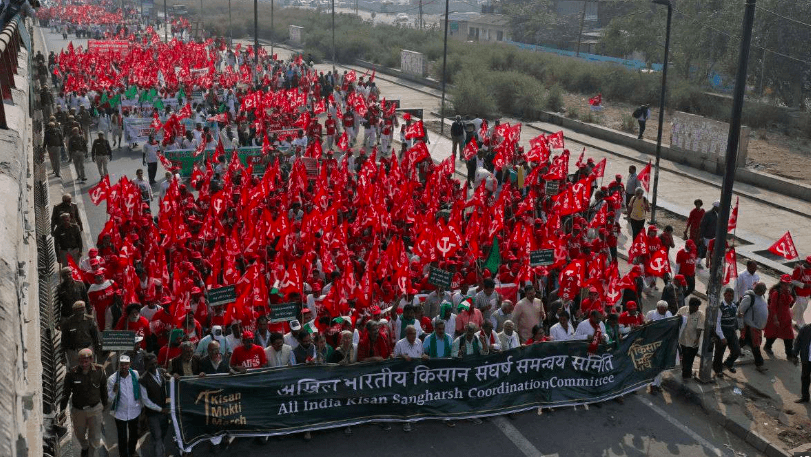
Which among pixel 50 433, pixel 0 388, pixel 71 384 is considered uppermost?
pixel 0 388

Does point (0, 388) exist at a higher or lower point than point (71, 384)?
higher

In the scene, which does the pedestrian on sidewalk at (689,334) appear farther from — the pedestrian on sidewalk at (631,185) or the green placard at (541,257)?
the pedestrian on sidewalk at (631,185)

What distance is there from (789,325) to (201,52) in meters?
36.1

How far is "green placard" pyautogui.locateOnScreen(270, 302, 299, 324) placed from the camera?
979 cm

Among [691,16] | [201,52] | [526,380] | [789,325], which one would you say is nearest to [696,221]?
[789,325]

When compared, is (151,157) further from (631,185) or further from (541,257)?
(541,257)

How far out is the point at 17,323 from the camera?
6910 millimetres

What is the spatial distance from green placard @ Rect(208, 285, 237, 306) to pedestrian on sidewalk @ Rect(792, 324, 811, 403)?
6716mm

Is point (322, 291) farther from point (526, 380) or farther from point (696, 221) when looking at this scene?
point (696, 221)

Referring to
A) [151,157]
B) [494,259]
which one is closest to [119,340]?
[494,259]

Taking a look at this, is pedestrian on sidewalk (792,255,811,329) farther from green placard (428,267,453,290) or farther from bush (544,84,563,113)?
bush (544,84,563,113)

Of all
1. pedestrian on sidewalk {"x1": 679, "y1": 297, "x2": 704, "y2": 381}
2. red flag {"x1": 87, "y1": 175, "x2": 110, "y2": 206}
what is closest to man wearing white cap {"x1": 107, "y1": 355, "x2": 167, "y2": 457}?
pedestrian on sidewalk {"x1": 679, "y1": 297, "x2": 704, "y2": 381}

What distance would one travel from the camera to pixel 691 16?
1593 inches

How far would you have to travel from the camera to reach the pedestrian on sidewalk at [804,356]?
10.5m
